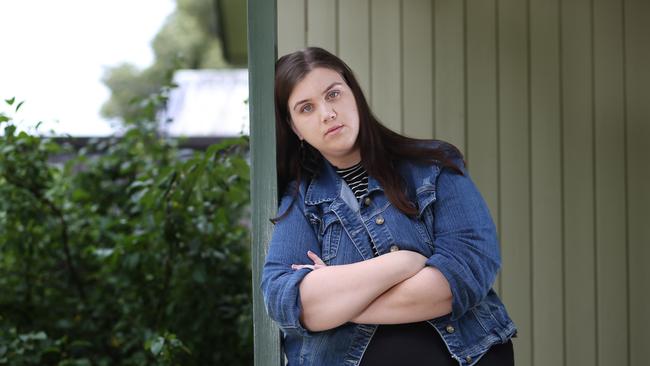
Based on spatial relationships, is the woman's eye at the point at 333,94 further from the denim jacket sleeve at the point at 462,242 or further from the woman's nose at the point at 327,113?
the denim jacket sleeve at the point at 462,242

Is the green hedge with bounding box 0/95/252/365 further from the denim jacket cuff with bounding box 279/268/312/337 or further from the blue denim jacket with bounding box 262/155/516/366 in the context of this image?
the denim jacket cuff with bounding box 279/268/312/337

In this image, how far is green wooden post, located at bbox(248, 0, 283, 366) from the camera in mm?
2035

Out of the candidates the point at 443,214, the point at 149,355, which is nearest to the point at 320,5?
the point at 443,214

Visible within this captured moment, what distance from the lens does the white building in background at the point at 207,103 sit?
15141 mm

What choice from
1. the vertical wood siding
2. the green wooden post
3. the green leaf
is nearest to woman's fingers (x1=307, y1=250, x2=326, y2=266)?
the green wooden post

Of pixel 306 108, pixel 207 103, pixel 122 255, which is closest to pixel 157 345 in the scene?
pixel 122 255

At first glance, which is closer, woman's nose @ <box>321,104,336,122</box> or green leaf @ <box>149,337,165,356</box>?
woman's nose @ <box>321,104,336,122</box>

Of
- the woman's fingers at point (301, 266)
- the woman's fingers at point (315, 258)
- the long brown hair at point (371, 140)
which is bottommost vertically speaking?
the woman's fingers at point (301, 266)

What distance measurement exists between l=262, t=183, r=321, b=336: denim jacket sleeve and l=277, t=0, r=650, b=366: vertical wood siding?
1106 mm

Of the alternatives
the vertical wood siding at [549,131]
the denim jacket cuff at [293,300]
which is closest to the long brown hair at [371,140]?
the denim jacket cuff at [293,300]

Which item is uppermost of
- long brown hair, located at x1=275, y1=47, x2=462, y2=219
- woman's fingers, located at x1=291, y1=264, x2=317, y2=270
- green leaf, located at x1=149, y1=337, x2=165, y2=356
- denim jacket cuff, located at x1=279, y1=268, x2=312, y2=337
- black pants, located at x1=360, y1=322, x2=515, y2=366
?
long brown hair, located at x1=275, y1=47, x2=462, y2=219

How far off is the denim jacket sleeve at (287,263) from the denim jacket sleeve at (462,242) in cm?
31

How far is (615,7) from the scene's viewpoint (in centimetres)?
304

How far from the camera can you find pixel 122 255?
431 centimetres
